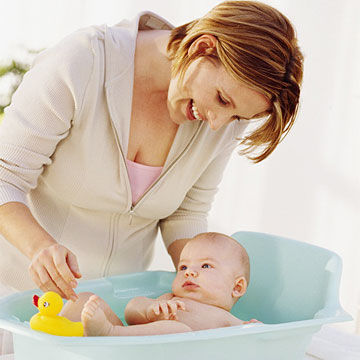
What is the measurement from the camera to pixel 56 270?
934 mm

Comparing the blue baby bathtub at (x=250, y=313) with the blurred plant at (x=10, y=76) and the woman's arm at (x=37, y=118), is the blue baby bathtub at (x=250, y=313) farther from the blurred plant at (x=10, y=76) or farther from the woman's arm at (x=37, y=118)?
the blurred plant at (x=10, y=76)

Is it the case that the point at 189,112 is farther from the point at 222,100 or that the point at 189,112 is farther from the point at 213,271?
the point at 213,271

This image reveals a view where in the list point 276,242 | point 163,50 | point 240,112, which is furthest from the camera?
point 276,242

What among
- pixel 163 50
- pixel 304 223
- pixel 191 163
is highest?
pixel 163 50

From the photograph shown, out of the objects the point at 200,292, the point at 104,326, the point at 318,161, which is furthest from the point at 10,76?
the point at 104,326

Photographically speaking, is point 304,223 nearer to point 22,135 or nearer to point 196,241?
point 196,241

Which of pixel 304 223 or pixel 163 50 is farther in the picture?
pixel 304 223

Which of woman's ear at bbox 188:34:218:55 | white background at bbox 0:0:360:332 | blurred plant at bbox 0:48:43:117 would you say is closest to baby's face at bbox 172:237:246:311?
woman's ear at bbox 188:34:218:55

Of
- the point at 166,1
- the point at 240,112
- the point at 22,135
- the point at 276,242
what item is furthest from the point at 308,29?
the point at 22,135

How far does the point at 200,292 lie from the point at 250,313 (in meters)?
0.24

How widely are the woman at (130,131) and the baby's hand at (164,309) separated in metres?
0.16

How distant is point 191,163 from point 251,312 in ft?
1.33

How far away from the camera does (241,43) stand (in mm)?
1022

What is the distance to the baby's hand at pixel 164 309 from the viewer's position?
3.38 ft
